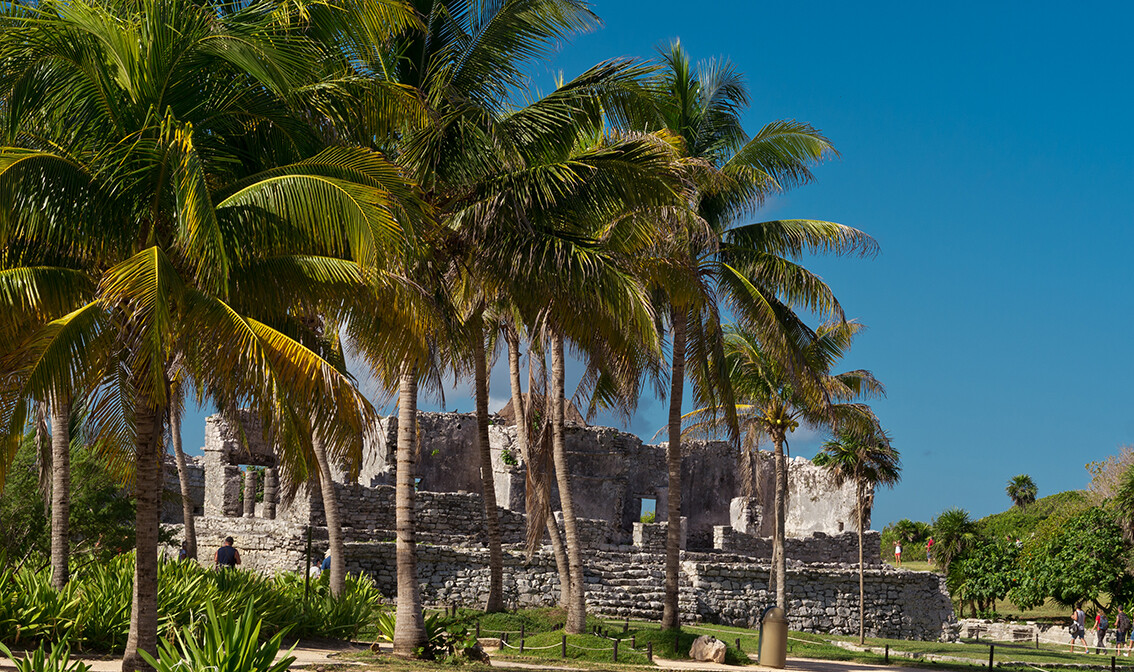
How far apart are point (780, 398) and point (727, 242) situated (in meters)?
7.08

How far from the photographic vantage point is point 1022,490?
64500 millimetres

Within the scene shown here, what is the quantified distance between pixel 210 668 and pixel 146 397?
3.45 m

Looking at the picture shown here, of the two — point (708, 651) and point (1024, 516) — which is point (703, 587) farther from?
point (1024, 516)

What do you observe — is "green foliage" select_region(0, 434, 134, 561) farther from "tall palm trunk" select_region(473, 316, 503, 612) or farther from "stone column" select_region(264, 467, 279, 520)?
"tall palm trunk" select_region(473, 316, 503, 612)

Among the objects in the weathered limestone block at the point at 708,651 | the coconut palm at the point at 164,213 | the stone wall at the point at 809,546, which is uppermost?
the coconut palm at the point at 164,213

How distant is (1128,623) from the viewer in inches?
1228

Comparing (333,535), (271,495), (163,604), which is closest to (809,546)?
(271,495)

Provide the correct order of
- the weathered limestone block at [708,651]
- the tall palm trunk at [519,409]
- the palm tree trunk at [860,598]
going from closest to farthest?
1. the weathered limestone block at [708,651]
2. the tall palm trunk at [519,409]
3. the palm tree trunk at [860,598]

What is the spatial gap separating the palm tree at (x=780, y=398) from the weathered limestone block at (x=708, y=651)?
550 centimetres

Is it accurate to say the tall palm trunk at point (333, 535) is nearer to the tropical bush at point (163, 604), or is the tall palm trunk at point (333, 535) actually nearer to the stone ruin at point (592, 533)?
the tropical bush at point (163, 604)

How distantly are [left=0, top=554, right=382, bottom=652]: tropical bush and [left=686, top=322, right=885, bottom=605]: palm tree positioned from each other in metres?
8.57

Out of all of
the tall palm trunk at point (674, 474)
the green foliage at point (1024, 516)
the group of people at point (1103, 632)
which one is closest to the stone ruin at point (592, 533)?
the group of people at point (1103, 632)

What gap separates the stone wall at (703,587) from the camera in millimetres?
20766

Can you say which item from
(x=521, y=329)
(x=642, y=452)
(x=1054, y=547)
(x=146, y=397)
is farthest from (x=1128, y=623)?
(x=146, y=397)
